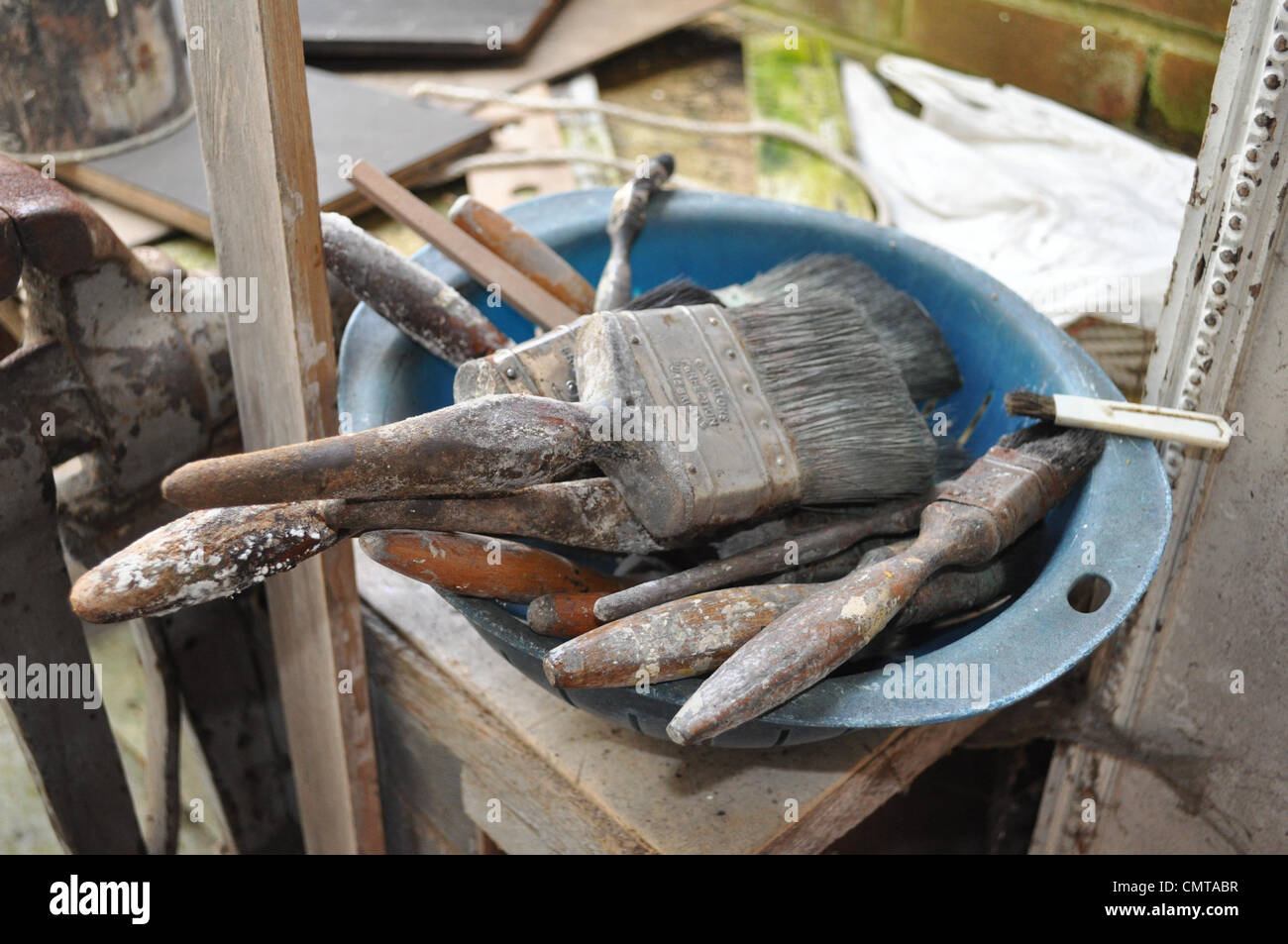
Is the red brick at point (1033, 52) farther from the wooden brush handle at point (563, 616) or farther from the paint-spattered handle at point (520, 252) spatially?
the wooden brush handle at point (563, 616)

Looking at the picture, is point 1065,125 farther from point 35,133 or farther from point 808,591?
point 35,133

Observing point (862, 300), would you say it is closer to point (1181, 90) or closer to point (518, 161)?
point (518, 161)

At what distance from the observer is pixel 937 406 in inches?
43.9

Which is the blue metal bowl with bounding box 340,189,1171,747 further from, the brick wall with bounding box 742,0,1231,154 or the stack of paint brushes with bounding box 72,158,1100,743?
the brick wall with bounding box 742,0,1231,154

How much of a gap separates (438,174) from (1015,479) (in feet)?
3.72

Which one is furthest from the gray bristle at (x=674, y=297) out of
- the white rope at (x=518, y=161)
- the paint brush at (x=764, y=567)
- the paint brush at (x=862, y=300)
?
the white rope at (x=518, y=161)

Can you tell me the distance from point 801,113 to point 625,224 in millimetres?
985

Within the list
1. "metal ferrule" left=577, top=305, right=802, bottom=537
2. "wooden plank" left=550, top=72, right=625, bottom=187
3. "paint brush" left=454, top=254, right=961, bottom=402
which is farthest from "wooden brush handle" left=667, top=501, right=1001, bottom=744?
"wooden plank" left=550, top=72, right=625, bottom=187

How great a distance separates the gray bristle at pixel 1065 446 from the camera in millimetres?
867

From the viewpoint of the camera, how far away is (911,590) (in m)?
0.75

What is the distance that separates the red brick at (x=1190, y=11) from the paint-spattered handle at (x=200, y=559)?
1595mm
